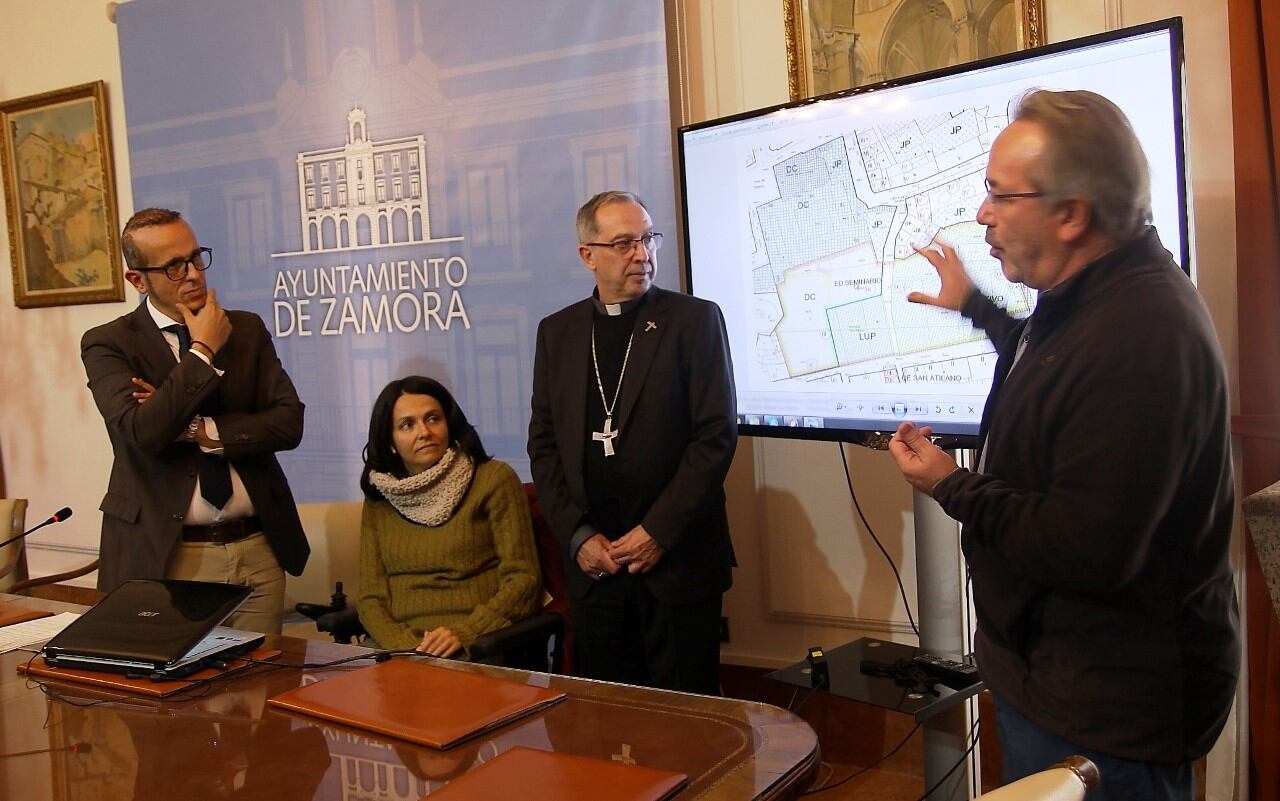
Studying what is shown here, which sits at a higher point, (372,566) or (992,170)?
(992,170)

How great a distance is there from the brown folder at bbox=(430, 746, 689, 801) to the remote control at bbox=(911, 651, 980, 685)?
4.55 ft

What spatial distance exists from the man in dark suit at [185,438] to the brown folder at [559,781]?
1695 mm

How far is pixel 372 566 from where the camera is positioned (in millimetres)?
2982

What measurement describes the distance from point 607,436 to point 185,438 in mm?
1060

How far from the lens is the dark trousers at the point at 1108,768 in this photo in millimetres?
1513

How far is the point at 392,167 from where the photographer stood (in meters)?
4.09

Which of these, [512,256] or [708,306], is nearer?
[708,306]

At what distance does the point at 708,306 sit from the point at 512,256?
1202 mm

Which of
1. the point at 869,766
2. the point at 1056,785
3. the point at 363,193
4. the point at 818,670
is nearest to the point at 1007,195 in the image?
the point at 1056,785

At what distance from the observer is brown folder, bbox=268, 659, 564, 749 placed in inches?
55.2

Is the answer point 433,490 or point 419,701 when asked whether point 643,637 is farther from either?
point 419,701

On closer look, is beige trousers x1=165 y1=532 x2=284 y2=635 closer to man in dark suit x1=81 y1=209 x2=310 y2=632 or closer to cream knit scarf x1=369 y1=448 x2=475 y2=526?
man in dark suit x1=81 y1=209 x2=310 y2=632

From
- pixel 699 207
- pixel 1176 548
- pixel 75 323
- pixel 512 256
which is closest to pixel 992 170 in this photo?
pixel 1176 548

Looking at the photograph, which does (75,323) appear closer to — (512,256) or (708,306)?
(512,256)
